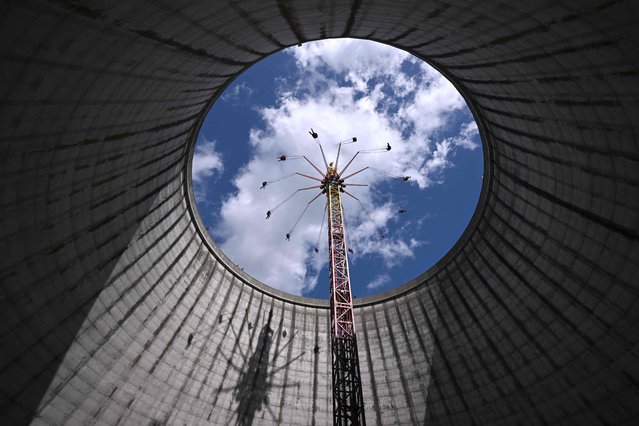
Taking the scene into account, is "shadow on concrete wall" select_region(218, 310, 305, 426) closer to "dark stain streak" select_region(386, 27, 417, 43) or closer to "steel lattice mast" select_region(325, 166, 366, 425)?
"steel lattice mast" select_region(325, 166, 366, 425)

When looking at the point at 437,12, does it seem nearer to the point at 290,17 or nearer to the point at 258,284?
the point at 290,17

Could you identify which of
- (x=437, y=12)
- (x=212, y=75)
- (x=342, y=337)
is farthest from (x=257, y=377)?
(x=437, y=12)

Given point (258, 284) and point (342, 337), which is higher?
point (258, 284)

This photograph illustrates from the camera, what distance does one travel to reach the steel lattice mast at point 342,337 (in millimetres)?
25547

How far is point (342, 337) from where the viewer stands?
2931 centimetres

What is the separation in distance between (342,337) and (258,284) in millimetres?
7871

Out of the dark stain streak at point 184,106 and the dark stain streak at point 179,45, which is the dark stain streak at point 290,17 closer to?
the dark stain streak at point 179,45

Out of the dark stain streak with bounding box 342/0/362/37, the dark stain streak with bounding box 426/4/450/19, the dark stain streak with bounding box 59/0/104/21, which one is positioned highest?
the dark stain streak with bounding box 342/0/362/37

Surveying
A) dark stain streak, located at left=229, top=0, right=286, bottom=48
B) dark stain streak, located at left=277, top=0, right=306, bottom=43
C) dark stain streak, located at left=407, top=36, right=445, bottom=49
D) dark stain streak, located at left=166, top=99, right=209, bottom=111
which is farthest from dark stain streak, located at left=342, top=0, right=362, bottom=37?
dark stain streak, located at left=166, top=99, right=209, bottom=111

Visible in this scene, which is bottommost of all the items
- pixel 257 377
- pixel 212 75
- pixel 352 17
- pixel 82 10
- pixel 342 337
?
pixel 82 10

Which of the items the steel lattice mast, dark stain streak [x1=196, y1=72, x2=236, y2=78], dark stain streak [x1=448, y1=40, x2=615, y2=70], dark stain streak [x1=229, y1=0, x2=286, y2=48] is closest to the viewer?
dark stain streak [x1=448, y1=40, x2=615, y2=70]

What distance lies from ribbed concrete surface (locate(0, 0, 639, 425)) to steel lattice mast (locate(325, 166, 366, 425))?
5.77ft

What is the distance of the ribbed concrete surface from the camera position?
13781mm

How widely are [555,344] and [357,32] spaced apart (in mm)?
21398
